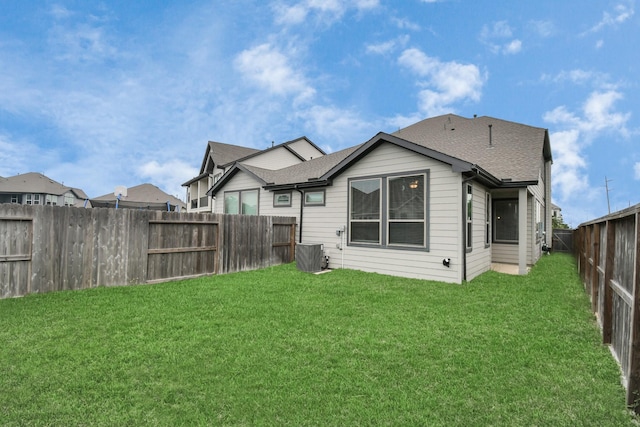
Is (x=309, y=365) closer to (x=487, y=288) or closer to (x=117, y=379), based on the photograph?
(x=117, y=379)

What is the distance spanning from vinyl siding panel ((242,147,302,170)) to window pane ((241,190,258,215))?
8.20 metres

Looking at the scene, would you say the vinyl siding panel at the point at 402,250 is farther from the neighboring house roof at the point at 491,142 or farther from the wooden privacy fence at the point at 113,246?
the neighboring house roof at the point at 491,142

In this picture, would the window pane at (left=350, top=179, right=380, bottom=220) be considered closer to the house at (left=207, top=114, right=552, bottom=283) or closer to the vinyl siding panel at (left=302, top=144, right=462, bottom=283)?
the house at (left=207, top=114, right=552, bottom=283)

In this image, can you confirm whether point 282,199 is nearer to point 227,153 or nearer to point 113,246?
point 113,246

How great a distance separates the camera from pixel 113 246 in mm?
6391

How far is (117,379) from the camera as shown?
8.89ft

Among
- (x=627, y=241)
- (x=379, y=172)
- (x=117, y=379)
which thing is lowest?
(x=117, y=379)

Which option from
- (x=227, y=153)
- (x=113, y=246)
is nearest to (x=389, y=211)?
(x=113, y=246)

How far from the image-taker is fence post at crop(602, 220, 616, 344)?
3.50 metres

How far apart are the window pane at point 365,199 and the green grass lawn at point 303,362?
3203 millimetres

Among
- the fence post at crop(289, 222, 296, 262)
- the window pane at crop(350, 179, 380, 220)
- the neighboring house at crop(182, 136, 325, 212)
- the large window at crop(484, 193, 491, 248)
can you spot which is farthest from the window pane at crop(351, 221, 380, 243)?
the neighboring house at crop(182, 136, 325, 212)

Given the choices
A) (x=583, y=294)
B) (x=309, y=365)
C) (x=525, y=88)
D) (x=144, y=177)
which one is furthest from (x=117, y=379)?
(x=144, y=177)

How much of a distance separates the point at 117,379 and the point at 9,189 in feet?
153

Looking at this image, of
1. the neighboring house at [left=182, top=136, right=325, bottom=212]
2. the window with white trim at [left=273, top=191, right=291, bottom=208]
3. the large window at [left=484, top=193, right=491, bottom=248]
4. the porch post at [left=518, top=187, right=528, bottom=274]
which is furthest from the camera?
the neighboring house at [left=182, top=136, right=325, bottom=212]
